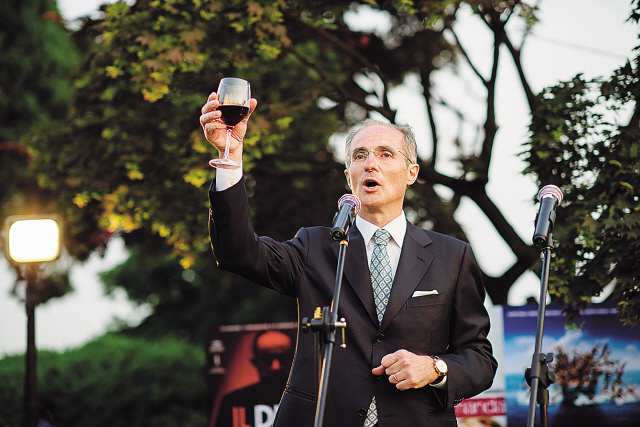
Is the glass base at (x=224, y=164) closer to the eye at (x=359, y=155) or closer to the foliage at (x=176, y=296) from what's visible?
the eye at (x=359, y=155)

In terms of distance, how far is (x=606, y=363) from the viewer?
20.7ft

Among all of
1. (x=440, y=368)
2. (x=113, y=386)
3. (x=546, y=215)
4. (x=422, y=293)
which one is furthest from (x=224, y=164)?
(x=113, y=386)

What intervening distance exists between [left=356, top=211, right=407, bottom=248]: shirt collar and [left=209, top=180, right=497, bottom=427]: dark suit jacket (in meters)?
0.04

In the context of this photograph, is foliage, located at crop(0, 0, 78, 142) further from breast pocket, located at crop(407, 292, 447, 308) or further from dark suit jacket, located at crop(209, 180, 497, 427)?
breast pocket, located at crop(407, 292, 447, 308)

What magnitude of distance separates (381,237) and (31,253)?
16.0 feet

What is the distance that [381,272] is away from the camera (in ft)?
9.09

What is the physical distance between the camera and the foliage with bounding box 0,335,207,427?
10.4 metres

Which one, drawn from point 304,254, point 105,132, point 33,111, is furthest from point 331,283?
point 33,111

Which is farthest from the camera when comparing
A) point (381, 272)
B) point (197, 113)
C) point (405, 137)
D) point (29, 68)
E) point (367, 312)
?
point (29, 68)

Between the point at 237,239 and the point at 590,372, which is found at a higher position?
the point at 237,239

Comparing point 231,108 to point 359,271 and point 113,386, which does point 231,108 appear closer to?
point 359,271

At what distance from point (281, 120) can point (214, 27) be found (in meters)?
1.28

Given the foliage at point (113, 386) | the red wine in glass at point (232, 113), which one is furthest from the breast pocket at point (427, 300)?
the foliage at point (113, 386)

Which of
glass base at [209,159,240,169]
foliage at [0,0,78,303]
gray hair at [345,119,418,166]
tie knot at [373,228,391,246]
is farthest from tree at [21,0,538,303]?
foliage at [0,0,78,303]
